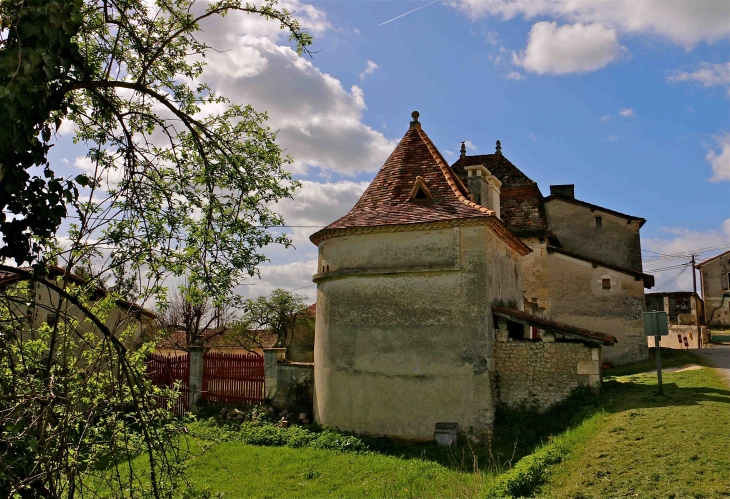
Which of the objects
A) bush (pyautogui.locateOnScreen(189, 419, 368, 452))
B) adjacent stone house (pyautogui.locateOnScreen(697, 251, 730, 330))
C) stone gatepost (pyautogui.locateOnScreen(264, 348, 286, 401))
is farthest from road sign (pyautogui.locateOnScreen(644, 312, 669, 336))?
adjacent stone house (pyautogui.locateOnScreen(697, 251, 730, 330))

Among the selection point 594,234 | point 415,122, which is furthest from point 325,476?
point 594,234

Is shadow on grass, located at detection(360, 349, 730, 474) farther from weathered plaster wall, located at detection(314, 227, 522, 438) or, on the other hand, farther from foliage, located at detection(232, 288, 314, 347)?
foliage, located at detection(232, 288, 314, 347)

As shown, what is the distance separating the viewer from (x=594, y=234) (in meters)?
24.6

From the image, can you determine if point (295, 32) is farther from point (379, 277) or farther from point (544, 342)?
point (544, 342)

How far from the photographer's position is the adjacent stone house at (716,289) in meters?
41.0

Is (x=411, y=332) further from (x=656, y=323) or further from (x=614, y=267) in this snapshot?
(x=614, y=267)

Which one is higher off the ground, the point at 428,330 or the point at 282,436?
the point at 428,330

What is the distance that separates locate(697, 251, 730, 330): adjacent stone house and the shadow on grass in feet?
110

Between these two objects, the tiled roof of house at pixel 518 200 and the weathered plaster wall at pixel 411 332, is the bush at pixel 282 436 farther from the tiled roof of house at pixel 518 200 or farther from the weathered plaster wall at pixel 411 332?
the tiled roof of house at pixel 518 200

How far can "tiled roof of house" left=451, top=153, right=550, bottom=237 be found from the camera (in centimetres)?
2077

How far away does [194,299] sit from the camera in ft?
18.9

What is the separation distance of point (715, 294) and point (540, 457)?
39891 mm

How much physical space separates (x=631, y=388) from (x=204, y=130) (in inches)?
460

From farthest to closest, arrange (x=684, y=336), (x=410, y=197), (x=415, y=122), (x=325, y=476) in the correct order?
(x=684, y=336), (x=415, y=122), (x=410, y=197), (x=325, y=476)
